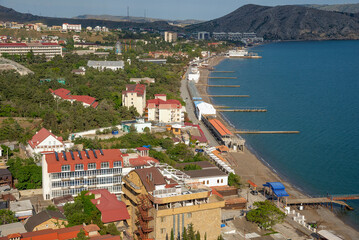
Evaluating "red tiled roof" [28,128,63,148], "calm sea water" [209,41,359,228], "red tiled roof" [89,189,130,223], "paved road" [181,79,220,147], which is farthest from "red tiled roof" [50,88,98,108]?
"red tiled roof" [89,189,130,223]

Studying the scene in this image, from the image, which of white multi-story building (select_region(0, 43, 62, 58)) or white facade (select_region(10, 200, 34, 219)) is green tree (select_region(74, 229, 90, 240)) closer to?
white facade (select_region(10, 200, 34, 219))

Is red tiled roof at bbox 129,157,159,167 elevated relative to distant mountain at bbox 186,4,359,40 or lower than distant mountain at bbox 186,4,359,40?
lower

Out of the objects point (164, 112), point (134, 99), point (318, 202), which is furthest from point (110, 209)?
point (134, 99)

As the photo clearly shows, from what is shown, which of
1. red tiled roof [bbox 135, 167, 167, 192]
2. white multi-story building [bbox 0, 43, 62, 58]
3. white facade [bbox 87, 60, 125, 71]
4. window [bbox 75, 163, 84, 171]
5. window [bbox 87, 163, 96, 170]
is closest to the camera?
red tiled roof [bbox 135, 167, 167, 192]

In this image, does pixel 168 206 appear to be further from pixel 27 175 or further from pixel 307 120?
pixel 307 120

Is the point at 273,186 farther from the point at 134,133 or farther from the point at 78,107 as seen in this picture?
the point at 78,107

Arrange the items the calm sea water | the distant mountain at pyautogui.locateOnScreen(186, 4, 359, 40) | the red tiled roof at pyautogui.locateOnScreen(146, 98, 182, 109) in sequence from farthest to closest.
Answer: the distant mountain at pyautogui.locateOnScreen(186, 4, 359, 40), the red tiled roof at pyautogui.locateOnScreen(146, 98, 182, 109), the calm sea water

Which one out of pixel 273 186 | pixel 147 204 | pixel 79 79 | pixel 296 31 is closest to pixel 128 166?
pixel 147 204

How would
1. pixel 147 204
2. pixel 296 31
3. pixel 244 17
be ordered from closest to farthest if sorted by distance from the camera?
pixel 147 204 → pixel 296 31 → pixel 244 17
